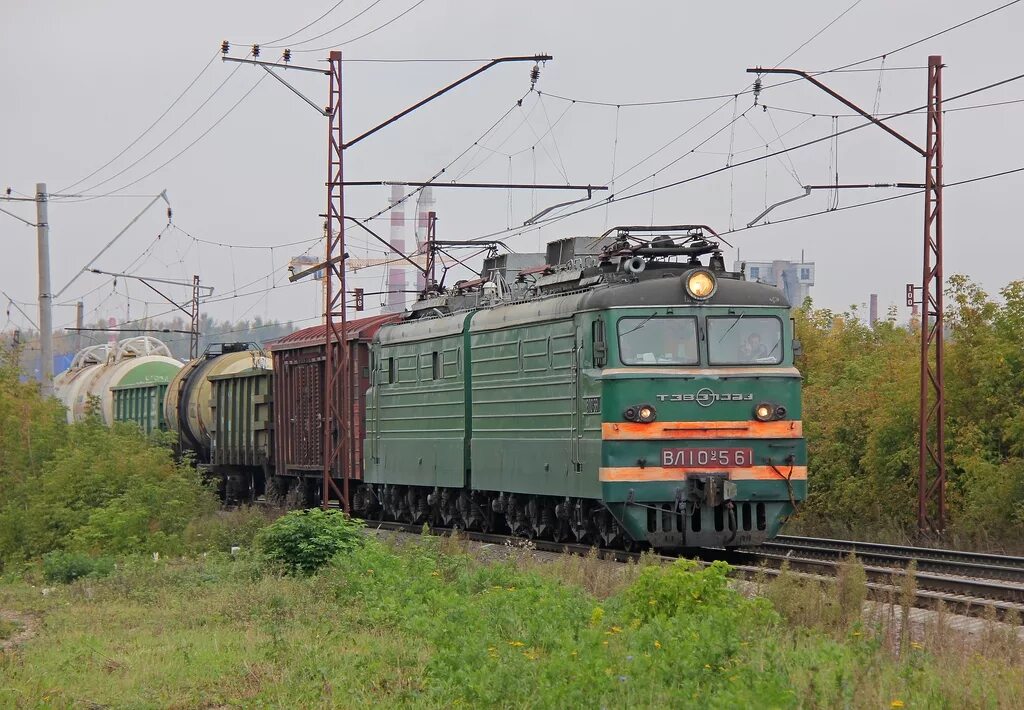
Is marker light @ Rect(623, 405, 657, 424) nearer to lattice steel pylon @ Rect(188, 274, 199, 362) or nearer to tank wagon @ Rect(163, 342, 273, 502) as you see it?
tank wagon @ Rect(163, 342, 273, 502)

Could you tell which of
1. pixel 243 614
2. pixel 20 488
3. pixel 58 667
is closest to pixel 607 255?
pixel 243 614

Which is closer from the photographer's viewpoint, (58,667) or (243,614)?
(58,667)

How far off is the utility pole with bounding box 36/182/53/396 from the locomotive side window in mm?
18191

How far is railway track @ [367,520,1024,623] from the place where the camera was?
43.5 ft

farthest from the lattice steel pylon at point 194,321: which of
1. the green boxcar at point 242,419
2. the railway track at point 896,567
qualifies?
the railway track at point 896,567

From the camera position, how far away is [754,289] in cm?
1802

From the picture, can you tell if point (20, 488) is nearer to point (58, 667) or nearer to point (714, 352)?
point (714, 352)

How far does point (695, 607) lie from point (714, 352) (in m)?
6.95

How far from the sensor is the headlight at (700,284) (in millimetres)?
17594

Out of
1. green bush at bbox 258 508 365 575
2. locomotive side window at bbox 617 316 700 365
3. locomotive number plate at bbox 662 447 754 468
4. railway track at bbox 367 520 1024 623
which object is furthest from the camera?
locomotive side window at bbox 617 316 700 365

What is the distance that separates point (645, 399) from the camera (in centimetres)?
1717

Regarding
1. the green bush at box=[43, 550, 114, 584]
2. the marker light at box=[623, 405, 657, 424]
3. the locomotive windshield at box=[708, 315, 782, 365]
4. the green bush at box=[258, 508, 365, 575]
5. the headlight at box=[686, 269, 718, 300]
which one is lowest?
the green bush at box=[43, 550, 114, 584]

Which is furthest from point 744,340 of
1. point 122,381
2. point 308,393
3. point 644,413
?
point 122,381

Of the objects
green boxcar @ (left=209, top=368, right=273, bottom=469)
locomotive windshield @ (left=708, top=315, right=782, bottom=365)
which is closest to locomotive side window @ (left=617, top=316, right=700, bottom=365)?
locomotive windshield @ (left=708, top=315, right=782, bottom=365)
